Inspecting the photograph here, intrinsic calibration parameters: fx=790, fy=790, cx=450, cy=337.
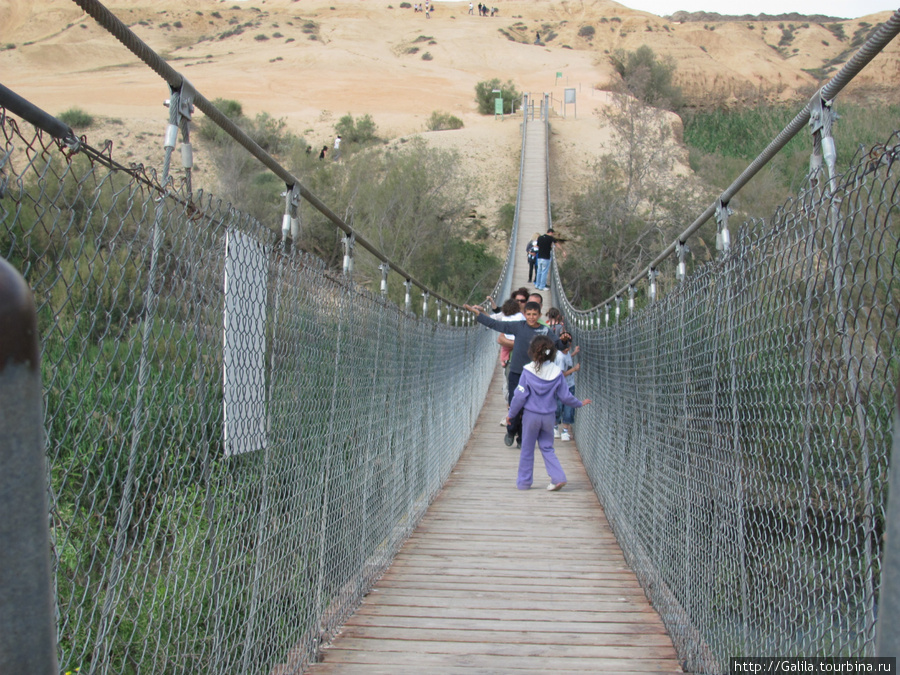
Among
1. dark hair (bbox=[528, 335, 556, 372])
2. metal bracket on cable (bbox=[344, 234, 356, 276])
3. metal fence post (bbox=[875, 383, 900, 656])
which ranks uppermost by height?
metal bracket on cable (bbox=[344, 234, 356, 276])

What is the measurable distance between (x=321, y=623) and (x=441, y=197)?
2513 centimetres

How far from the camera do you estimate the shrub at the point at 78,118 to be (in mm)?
36062

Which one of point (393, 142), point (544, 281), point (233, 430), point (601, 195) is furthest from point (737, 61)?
point (233, 430)

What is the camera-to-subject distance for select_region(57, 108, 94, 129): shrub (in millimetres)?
36062

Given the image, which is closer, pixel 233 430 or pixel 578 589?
pixel 233 430

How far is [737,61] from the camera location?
59344 mm

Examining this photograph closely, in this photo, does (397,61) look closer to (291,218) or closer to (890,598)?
(291,218)

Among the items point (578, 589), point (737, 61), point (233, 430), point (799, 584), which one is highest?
point (737, 61)

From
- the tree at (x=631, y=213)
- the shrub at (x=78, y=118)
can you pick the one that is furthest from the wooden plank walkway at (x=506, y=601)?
the shrub at (x=78, y=118)

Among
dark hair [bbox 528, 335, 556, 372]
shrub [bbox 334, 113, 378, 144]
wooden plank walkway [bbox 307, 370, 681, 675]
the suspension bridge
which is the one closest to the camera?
the suspension bridge

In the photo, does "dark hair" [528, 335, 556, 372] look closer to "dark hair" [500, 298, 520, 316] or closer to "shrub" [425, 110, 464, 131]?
"dark hair" [500, 298, 520, 316]

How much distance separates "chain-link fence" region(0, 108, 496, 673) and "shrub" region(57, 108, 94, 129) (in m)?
37.0

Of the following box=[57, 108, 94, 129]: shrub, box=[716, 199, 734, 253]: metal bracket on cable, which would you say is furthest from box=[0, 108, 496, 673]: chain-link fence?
box=[57, 108, 94, 129]: shrub

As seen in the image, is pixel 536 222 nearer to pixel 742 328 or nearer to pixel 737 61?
pixel 742 328
